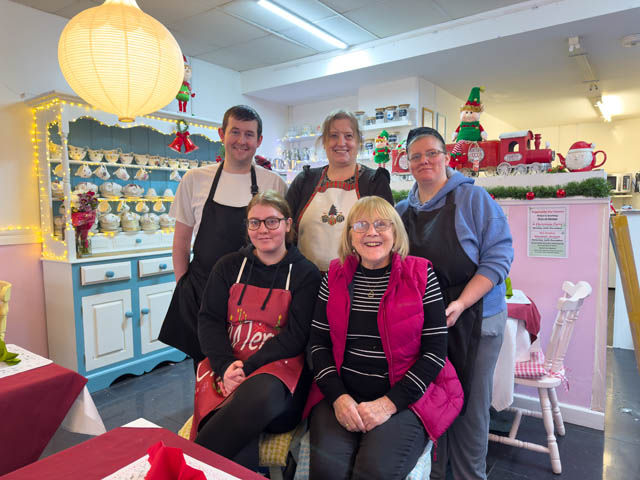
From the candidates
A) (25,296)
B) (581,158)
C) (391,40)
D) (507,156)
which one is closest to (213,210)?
(507,156)

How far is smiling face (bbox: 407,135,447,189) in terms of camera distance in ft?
5.25

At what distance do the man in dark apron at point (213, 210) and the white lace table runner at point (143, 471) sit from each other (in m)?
0.85

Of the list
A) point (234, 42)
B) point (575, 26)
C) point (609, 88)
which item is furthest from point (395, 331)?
point (609, 88)

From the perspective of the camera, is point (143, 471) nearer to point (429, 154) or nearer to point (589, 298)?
point (429, 154)

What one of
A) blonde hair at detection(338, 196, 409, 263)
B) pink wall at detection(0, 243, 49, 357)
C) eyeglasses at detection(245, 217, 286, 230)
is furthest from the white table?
pink wall at detection(0, 243, 49, 357)

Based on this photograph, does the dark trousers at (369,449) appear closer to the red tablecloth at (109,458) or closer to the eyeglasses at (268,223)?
the red tablecloth at (109,458)

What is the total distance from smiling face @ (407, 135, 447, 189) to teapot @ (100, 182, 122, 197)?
2737 millimetres

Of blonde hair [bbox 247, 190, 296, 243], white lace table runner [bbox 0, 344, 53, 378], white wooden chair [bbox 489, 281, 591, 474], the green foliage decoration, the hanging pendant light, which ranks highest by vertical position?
the hanging pendant light

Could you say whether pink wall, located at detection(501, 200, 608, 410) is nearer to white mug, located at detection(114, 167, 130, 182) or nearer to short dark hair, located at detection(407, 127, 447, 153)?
short dark hair, located at detection(407, 127, 447, 153)

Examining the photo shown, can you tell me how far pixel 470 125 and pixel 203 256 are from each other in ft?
6.16

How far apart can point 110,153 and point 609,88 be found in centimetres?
624

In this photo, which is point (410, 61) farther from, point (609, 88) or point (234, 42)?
point (609, 88)

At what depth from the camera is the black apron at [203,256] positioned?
1796 mm

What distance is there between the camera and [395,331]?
1.38m
